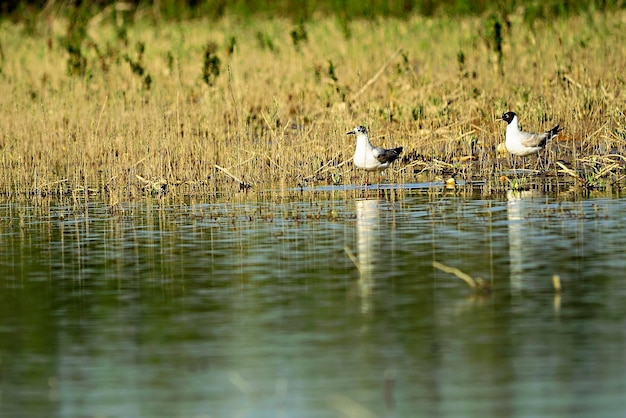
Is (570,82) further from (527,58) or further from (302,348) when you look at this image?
(302,348)

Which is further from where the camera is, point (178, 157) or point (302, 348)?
point (178, 157)

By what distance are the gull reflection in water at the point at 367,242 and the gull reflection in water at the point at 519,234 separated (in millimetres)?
1023

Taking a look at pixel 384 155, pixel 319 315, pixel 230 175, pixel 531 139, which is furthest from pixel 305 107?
pixel 319 315

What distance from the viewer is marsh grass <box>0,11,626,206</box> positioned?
17.2 meters

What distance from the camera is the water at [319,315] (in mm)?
6254

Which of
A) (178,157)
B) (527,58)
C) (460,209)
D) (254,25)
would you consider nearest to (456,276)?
(460,209)

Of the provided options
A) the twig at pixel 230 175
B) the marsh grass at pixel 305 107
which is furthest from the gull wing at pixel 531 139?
the twig at pixel 230 175

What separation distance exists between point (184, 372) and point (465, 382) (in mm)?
1463

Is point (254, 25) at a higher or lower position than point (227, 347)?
higher

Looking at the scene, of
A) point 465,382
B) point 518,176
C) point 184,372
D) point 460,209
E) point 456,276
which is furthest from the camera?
point 518,176

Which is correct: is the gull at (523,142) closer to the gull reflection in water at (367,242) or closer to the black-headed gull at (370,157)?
the black-headed gull at (370,157)

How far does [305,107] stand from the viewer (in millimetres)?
22344

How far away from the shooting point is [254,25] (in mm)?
34844

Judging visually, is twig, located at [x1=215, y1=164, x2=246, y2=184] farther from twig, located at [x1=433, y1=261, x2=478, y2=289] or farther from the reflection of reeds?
the reflection of reeds
